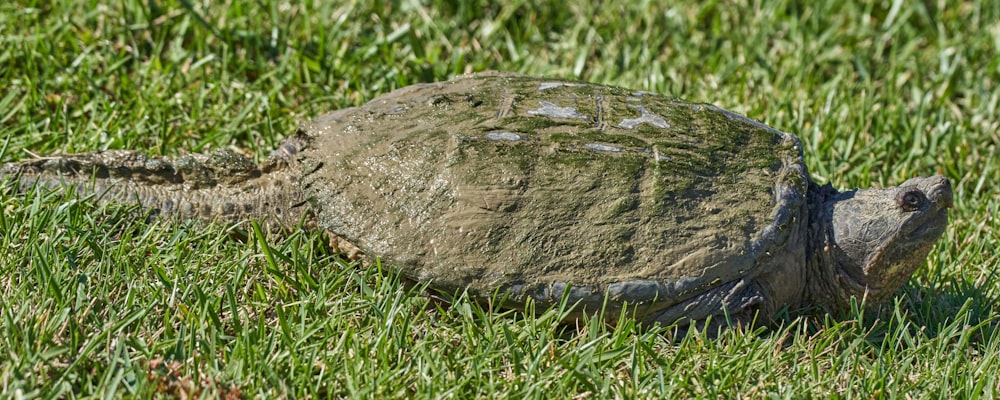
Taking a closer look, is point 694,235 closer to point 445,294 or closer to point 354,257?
point 445,294

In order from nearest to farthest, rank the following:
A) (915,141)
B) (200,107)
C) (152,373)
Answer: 1. (152,373)
2. (200,107)
3. (915,141)

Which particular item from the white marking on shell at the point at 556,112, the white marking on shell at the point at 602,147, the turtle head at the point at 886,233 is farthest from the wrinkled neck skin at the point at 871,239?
the white marking on shell at the point at 556,112

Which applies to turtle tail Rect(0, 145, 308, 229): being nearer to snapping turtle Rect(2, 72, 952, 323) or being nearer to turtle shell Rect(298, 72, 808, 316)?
snapping turtle Rect(2, 72, 952, 323)

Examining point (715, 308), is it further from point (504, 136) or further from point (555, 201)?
point (504, 136)

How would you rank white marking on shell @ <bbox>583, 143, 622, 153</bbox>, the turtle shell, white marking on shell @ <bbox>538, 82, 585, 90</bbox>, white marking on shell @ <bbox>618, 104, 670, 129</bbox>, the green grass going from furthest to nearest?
white marking on shell @ <bbox>538, 82, 585, 90</bbox> < white marking on shell @ <bbox>618, 104, 670, 129</bbox> < white marking on shell @ <bbox>583, 143, 622, 153</bbox> < the turtle shell < the green grass

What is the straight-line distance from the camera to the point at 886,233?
2.91 m

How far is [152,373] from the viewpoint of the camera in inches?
91.0

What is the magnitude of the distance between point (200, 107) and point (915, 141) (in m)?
2.86

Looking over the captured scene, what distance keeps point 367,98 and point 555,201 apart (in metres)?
1.57

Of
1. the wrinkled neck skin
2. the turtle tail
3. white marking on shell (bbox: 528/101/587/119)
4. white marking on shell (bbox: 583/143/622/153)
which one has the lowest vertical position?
the turtle tail

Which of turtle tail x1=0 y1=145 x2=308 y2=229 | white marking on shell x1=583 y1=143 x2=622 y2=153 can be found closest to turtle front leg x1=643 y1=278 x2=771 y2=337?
white marking on shell x1=583 y1=143 x2=622 y2=153

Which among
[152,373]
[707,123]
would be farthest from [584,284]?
[152,373]

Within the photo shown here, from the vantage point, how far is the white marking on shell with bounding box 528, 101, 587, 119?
2.89 metres

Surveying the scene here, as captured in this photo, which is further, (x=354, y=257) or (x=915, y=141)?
(x=915, y=141)
